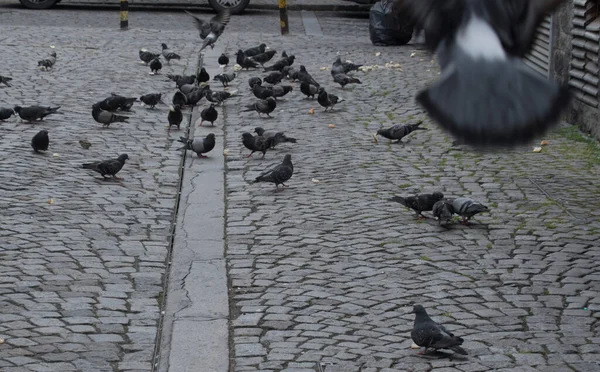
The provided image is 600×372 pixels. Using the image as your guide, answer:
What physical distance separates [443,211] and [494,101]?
20.2 feet

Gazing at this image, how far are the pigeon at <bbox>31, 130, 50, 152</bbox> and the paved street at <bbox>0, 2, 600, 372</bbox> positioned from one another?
181 millimetres

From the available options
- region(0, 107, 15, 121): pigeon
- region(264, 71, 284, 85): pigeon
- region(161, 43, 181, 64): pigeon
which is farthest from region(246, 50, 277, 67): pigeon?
region(0, 107, 15, 121): pigeon

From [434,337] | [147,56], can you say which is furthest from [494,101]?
[147,56]

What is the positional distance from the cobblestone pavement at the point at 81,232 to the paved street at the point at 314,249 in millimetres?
20

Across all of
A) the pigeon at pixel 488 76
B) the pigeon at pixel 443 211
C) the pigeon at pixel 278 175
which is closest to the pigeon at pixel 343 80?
the pigeon at pixel 278 175

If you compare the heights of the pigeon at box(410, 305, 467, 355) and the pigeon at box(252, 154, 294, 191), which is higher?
the pigeon at box(410, 305, 467, 355)

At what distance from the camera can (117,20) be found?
952 inches

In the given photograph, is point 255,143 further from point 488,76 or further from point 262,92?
point 488,76

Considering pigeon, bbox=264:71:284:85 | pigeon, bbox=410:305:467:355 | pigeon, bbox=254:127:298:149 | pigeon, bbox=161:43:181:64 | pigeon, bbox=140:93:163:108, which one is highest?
pigeon, bbox=410:305:467:355

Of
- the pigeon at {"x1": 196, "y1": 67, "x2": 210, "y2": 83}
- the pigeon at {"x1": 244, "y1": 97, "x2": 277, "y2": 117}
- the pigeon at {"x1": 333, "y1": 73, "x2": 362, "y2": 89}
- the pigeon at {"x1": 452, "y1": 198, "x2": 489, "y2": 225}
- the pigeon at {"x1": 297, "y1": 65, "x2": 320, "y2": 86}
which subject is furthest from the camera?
the pigeon at {"x1": 196, "y1": 67, "x2": 210, "y2": 83}

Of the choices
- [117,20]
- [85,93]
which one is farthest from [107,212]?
[117,20]

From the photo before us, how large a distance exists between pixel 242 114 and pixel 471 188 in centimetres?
486

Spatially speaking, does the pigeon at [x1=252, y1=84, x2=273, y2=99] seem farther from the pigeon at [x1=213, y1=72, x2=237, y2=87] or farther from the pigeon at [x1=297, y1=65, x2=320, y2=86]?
the pigeon at [x1=213, y1=72, x2=237, y2=87]

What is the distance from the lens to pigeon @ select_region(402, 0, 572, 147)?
1.75 m
